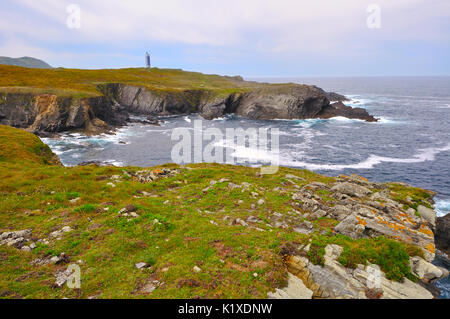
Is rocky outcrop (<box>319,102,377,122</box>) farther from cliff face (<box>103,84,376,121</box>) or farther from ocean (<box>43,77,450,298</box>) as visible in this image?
ocean (<box>43,77,450,298</box>)

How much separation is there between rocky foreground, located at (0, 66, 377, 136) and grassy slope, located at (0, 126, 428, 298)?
67327mm

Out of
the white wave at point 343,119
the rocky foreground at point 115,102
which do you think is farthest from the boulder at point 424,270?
the white wave at point 343,119

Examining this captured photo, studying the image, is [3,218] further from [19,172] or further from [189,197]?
[189,197]

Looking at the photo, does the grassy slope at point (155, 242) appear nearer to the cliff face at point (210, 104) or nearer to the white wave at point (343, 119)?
the cliff face at point (210, 104)

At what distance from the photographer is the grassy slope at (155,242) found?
34.0ft

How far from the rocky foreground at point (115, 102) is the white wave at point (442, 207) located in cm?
8062

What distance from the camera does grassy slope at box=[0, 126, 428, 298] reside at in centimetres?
1035

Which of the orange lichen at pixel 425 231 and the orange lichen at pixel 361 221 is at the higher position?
the orange lichen at pixel 361 221

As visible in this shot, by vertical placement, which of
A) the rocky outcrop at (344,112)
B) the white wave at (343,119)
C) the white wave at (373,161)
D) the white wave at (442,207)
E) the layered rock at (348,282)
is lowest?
the white wave at (442,207)

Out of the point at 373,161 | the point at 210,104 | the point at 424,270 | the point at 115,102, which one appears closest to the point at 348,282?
the point at 424,270

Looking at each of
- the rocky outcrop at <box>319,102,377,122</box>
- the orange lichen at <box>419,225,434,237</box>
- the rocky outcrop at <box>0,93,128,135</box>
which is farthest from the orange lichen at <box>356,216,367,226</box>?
the rocky outcrop at <box>319,102,377,122</box>

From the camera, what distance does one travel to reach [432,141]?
75312 mm

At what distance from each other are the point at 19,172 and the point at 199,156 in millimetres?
40811
